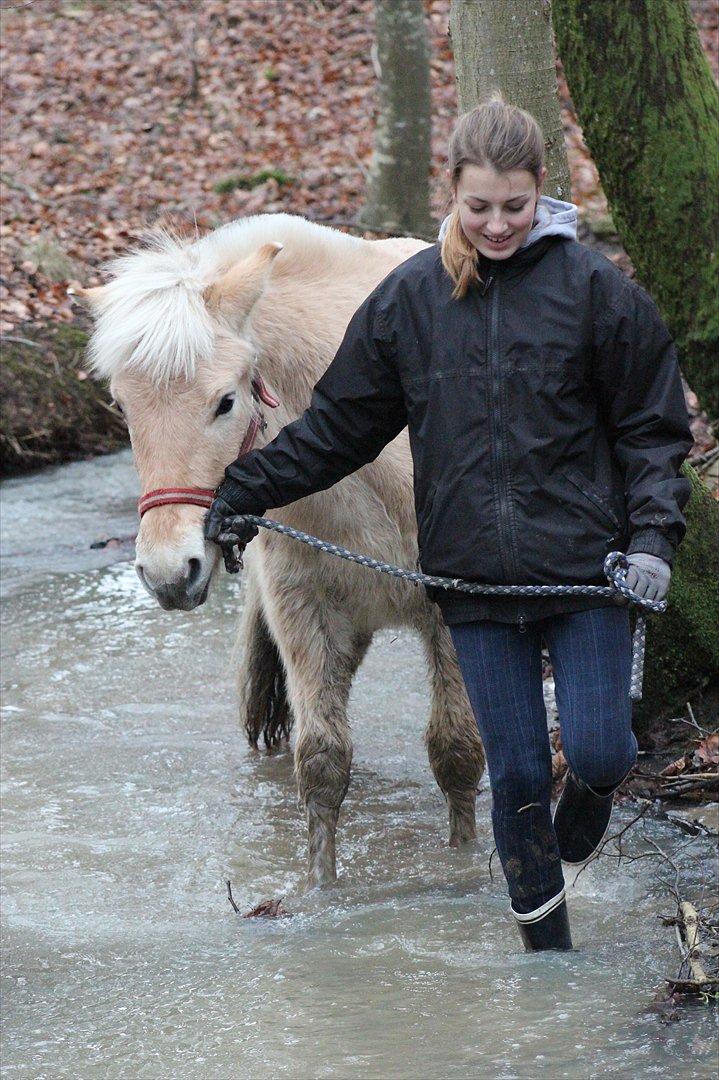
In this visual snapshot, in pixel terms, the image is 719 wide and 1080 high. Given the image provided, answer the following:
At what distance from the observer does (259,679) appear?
5738 millimetres

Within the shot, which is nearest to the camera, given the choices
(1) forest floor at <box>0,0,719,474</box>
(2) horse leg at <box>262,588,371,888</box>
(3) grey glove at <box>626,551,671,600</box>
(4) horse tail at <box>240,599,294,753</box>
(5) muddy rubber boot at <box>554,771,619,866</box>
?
(3) grey glove at <box>626,551,671,600</box>

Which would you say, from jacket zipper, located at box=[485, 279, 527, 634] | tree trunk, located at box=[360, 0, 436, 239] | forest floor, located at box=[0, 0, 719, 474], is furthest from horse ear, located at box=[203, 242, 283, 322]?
tree trunk, located at box=[360, 0, 436, 239]

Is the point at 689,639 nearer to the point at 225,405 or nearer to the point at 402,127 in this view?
the point at 225,405

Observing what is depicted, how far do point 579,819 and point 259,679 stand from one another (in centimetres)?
243

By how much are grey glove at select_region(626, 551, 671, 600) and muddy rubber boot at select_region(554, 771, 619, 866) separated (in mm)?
624

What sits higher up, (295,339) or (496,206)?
(496,206)

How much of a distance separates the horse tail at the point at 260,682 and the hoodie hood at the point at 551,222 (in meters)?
2.76

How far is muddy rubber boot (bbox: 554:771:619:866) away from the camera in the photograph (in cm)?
349

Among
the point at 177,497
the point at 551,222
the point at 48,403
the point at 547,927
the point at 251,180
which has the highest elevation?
the point at 251,180

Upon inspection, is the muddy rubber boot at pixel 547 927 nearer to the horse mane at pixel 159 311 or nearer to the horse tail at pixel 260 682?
the horse mane at pixel 159 311

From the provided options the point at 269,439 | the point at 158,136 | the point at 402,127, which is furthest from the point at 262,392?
the point at 158,136

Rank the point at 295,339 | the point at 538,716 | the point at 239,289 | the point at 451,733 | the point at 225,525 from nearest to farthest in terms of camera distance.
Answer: the point at 538,716 < the point at 225,525 < the point at 239,289 < the point at 295,339 < the point at 451,733

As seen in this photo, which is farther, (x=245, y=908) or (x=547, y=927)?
(x=245, y=908)

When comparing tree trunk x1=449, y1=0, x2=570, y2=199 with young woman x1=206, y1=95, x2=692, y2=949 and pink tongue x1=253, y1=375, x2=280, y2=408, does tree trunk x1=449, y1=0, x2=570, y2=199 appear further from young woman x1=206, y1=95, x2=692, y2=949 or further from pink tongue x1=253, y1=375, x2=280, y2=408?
young woman x1=206, y1=95, x2=692, y2=949
